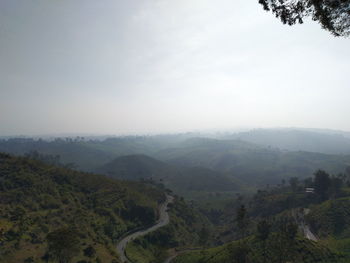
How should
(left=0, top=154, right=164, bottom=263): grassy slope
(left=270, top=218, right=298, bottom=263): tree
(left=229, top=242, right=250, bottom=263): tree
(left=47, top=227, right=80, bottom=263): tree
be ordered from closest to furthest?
(left=47, top=227, right=80, bottom=263): tree → (left=270, top=218, right=298, bottom=263): tree → (left=229, top=242, right=250, bottom=263): tree → (left=0, top=154, right=164, bottom=263): grassy slope

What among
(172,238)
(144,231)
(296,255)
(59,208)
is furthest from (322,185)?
(59,208)

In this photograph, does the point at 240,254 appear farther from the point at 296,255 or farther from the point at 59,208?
the point at 59,208

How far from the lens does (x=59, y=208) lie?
89000 mm

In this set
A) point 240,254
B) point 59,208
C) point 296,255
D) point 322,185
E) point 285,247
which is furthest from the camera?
point 322,185

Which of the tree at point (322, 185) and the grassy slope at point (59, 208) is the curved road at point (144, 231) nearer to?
the grassy slope at point (59, 208)

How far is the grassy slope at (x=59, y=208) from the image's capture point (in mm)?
64688

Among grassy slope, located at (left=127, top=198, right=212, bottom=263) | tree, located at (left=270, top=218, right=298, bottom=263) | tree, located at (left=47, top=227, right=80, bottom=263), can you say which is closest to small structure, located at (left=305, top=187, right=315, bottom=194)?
grassy slope, located at (left=127, top=198, right=212, bottom=263)

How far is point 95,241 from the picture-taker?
75938 mm

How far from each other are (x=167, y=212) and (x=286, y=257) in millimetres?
79375

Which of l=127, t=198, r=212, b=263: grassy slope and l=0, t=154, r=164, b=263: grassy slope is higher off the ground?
l=0, t=154, r=164, b=263: grassy slope

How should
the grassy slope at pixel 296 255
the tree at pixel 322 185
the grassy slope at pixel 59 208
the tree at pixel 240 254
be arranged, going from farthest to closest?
the tree at pixel 322 185 → the grassy slope at pixel 59 208 → the tree at pixel 240 254 → the grassy slope at pixel 296 255

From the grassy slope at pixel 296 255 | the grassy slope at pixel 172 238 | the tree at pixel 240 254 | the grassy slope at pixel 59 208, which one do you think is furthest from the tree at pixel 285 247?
the grassy slope at pixel 59 208

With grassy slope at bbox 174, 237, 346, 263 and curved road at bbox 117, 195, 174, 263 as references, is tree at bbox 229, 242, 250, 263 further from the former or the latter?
curved road at bbox 117, 195, 174, 263

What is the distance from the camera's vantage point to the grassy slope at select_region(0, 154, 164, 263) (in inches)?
2547
